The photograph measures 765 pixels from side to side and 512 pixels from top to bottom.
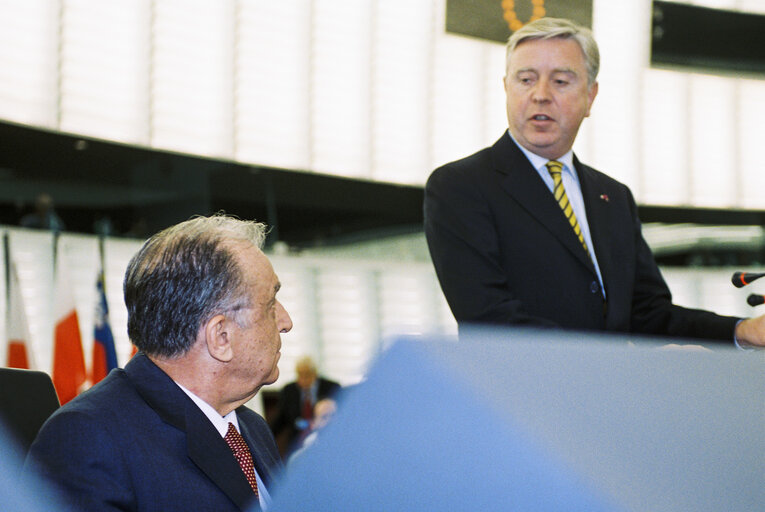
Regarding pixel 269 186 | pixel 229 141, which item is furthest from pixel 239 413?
pixel 269 186

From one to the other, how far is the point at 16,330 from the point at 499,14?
3372 millimetres

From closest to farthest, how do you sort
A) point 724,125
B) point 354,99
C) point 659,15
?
point 354,99 < point 659,15 < point 724,125

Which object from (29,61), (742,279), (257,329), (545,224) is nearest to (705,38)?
(29,61)

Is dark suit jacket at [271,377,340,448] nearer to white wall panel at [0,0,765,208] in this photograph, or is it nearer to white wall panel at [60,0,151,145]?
white wall panel at [0,0,765,208]

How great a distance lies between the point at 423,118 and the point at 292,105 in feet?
4.13

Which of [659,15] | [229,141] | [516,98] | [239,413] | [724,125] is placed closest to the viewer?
[239,413]

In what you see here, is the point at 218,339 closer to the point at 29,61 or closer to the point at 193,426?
the point at 193,426

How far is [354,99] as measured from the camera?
25.0 ft

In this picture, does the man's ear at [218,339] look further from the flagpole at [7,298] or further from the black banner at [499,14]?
the flagpole at [7,298]

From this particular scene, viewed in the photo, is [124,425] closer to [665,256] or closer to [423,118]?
[423,118]

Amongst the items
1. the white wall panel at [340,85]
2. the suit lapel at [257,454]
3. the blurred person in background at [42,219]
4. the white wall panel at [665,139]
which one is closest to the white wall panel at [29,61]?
the blurred person in background at [42,219]

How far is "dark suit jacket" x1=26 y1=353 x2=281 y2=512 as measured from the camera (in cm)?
123

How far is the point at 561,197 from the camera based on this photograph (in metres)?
1.95

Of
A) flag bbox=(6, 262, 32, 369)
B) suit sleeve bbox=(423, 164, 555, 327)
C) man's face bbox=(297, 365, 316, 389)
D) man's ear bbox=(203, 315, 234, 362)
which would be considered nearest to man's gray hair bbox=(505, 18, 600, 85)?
suit sleeve bbox=(423, 164, 555, 327)
